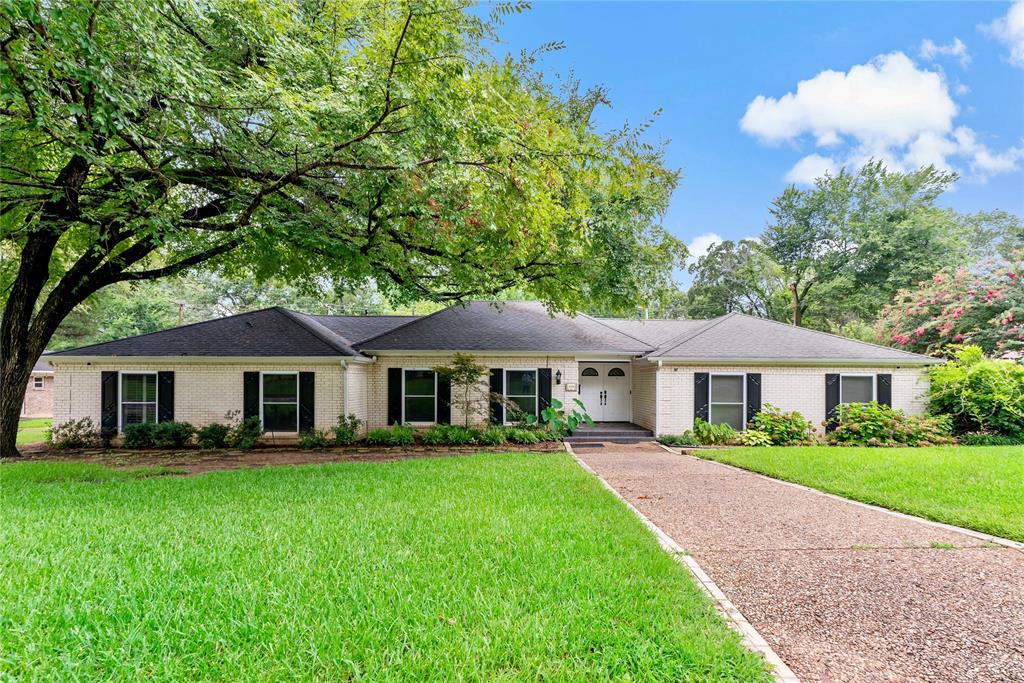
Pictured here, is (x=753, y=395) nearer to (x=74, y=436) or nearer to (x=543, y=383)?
(x=543, y=383)

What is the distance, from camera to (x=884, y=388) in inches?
512

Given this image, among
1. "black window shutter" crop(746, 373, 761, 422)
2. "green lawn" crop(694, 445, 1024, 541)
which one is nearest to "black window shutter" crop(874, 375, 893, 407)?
"green lawn" crop(694, 445, 1024, 541)

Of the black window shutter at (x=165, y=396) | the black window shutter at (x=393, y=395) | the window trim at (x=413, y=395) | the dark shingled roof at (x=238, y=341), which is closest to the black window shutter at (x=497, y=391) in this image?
the window trim at (x=413, y=395)

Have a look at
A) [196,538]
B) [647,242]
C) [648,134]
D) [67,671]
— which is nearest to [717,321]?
[647,242]

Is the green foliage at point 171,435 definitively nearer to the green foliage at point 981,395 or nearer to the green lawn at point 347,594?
the green lawn at point 347,594

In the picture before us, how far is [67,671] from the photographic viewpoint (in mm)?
2377

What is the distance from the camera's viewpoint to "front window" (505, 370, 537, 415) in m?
13.7

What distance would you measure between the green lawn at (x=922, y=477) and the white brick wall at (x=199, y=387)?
10.0m

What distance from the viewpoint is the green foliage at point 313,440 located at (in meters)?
11.8

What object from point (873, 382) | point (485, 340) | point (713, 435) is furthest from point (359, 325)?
point (873, 382)

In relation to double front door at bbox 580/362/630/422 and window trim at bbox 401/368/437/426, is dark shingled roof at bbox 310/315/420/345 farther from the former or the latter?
double front door at bbox 580/362/630/422

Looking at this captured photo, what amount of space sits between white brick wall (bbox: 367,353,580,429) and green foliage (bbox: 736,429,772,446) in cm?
490

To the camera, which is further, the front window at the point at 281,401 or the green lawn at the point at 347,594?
the front window at the point at 281,401

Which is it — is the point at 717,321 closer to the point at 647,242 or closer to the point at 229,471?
the point at 647,242
